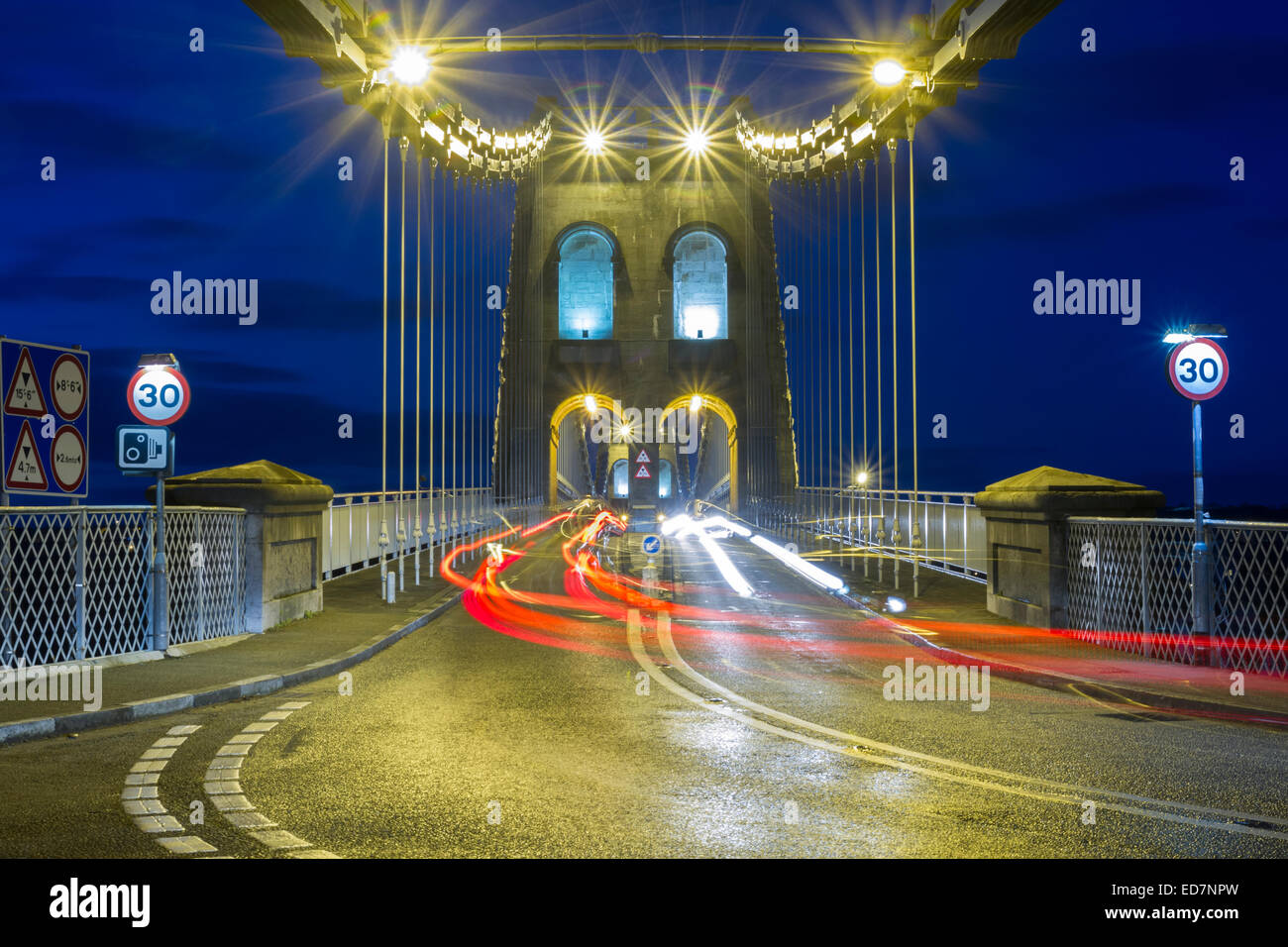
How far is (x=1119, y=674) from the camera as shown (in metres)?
9.44

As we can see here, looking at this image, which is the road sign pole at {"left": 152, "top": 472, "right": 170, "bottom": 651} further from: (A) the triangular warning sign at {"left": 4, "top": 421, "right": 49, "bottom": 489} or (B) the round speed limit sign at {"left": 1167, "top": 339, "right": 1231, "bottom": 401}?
(B) the round speed limit sign at {"left": 1167, "top": 339, "right": 1231, "bottom": 401}

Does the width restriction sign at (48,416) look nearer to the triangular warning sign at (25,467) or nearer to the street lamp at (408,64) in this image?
the triangular warning sign at (25,467)

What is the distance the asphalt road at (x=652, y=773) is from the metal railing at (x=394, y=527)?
9543 mm

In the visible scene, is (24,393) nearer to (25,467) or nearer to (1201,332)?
(25,467)

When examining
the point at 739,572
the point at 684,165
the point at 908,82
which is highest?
the point at 684,165

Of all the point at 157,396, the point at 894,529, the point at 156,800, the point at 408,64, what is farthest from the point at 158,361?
the point at 894,529

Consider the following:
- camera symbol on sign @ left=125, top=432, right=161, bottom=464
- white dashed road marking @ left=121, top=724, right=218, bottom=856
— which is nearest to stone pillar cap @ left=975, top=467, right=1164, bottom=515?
white dashed road marking @ left=121, top=724, right=218, bottom=856

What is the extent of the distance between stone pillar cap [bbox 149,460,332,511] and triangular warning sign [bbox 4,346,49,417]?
6.10 ft

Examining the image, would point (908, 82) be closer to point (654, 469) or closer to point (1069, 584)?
point (1069, 584)

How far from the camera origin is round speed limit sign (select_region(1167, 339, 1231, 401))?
10.5 metres

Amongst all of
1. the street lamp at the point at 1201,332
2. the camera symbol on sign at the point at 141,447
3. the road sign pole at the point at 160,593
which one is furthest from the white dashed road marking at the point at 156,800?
the street lamp at the point at 1201,332

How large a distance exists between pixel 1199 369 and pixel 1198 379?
97 millimetres
